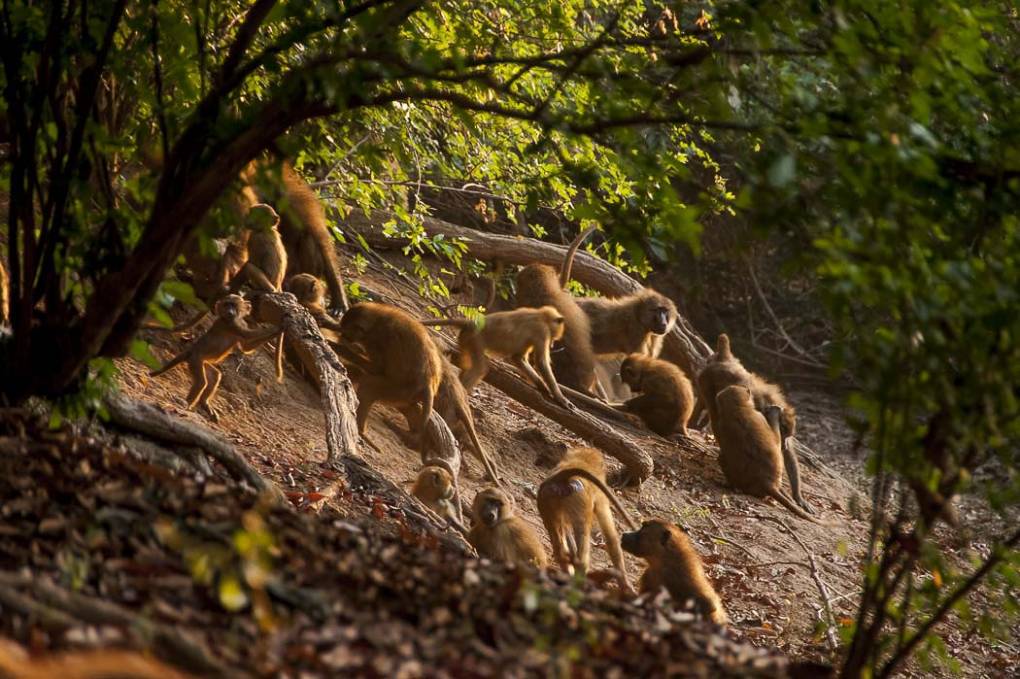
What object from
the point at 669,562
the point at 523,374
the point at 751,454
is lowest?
the point at 669,562

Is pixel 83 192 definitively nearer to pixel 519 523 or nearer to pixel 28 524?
pixel 28 524

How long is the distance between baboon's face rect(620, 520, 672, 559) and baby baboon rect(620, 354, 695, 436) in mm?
5132

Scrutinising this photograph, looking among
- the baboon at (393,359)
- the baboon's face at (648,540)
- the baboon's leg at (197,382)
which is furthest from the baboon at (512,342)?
the baboon's face at (648,540)

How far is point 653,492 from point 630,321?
9.88ft

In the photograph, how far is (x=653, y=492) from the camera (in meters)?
11.2

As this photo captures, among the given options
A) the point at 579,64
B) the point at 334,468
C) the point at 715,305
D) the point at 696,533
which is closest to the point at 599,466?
the point at 696,533

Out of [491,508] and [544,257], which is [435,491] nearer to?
[491,508]

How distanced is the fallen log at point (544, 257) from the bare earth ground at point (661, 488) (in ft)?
1.88

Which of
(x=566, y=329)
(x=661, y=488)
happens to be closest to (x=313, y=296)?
(x=661, y=488)

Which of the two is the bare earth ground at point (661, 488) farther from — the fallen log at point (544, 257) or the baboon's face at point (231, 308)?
the baboon's face at point (231, 308)

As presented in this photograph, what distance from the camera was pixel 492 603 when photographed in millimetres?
A: 3707

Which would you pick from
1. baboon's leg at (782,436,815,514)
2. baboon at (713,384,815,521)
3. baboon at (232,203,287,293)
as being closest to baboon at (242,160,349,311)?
baboon at (232,203,287,293)

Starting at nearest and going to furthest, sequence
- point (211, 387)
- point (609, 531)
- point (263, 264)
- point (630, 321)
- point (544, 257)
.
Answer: point (211, 387), point (609, 531), point (263, 264), point (630, 321), point (544, 257)

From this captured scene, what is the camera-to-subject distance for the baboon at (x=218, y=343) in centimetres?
841
